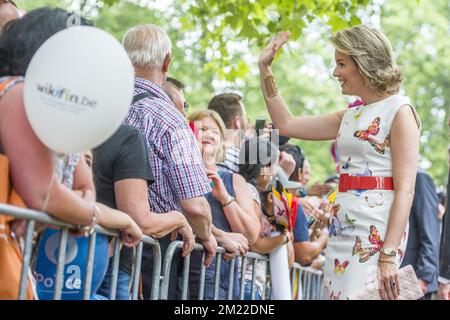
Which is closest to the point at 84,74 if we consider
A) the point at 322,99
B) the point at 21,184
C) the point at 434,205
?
the point at 21,184

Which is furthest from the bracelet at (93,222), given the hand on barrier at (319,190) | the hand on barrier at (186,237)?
the hand on barrier at (319,190)

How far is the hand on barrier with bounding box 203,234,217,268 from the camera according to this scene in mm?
5371

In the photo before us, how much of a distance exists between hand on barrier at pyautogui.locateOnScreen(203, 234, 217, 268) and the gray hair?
3.21 ft

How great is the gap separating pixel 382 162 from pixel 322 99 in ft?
79.4

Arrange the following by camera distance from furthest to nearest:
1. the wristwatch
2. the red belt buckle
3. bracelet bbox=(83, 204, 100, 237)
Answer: the red belt buckle < the wristwatch < bracelet bbox=(83, 204, 100, 237)

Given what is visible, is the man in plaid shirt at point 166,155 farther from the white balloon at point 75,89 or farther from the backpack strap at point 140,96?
the white balloon at point 75,89

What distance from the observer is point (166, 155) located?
Answer: 5.12m

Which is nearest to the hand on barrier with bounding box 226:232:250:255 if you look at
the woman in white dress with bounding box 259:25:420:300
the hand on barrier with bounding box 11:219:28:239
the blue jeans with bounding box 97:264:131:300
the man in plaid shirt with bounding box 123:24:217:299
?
the man in plaid shirt with bounding box 123:24:217:299

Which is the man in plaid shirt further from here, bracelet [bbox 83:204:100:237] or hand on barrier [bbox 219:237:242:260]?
bracelet [bbox 83:204:100:237]

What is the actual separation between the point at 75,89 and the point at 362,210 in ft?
6.52

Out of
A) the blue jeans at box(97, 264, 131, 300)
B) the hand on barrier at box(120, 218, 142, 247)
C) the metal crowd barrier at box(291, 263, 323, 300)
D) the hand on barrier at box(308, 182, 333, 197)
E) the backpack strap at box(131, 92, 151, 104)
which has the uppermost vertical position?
the backpack strap at box(131, 92, 151, 104)

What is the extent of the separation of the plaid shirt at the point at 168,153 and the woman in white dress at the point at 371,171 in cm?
75

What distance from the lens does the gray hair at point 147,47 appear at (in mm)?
5336
